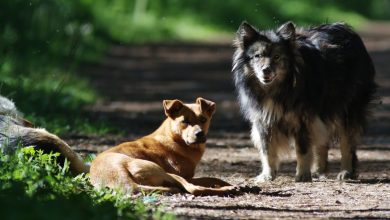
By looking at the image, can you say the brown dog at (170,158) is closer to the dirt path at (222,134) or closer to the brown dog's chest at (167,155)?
the brown dog's chest at (167,155)

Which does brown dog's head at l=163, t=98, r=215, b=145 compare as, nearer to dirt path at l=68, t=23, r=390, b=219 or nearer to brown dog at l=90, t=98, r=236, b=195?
brown dog at l=90, t=98, r=236, b=195

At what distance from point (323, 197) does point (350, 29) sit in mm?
2698

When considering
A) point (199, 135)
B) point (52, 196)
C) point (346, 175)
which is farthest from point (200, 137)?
point (346, 175)

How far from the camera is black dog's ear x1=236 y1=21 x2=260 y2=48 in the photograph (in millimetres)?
10133

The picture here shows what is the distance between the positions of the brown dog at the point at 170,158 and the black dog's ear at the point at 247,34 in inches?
51.2

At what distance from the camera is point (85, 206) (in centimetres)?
705

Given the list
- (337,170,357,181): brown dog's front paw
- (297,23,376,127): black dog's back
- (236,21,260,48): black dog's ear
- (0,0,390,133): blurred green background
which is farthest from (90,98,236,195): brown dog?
(0,0,390,133): blurred green background

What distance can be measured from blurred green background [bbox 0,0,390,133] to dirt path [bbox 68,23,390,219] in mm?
672

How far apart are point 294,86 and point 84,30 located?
1429cm

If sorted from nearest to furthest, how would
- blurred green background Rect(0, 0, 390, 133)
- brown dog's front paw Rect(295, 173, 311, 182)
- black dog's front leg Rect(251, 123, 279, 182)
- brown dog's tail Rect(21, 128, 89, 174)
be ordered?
brown dog's tail Rect(21, 128, 89, 174)
brown dog's front paw Rect(295, 173, 311, 182)
black dog's front leg Rect(251, 123, 279, 182)
blurred green background Rect(0, 0, 390, 133)

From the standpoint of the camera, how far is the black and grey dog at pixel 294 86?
10.0 meters

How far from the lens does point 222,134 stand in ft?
47.6

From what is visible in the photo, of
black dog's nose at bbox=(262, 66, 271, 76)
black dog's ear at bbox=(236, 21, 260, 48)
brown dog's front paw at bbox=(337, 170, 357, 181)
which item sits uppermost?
black dog's ear at bbox=(236, 21, 260, 48)

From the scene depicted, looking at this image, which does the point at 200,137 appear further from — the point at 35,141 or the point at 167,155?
the point at 35,141
